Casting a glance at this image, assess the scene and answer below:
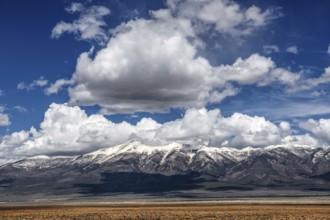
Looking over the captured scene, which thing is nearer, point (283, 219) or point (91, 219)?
point (283, 219)

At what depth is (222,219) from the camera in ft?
289

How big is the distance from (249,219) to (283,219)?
6.04 metres

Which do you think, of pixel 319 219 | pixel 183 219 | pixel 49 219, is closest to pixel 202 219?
pixel 183 219

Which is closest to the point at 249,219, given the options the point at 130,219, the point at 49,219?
the point at 130,219

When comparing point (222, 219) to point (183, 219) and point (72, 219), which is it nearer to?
point (183, 219)

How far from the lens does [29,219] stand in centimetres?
9325

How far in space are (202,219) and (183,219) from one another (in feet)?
11.8

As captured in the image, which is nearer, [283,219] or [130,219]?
[283,219]

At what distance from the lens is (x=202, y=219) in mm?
88688

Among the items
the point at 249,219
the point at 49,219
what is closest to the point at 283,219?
A: the point at 249,219

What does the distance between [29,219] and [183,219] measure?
29867 mm

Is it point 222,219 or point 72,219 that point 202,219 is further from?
point 72,219

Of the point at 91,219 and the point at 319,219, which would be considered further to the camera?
the point at 91,219

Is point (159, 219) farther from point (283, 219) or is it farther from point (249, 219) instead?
point (283, 219)
